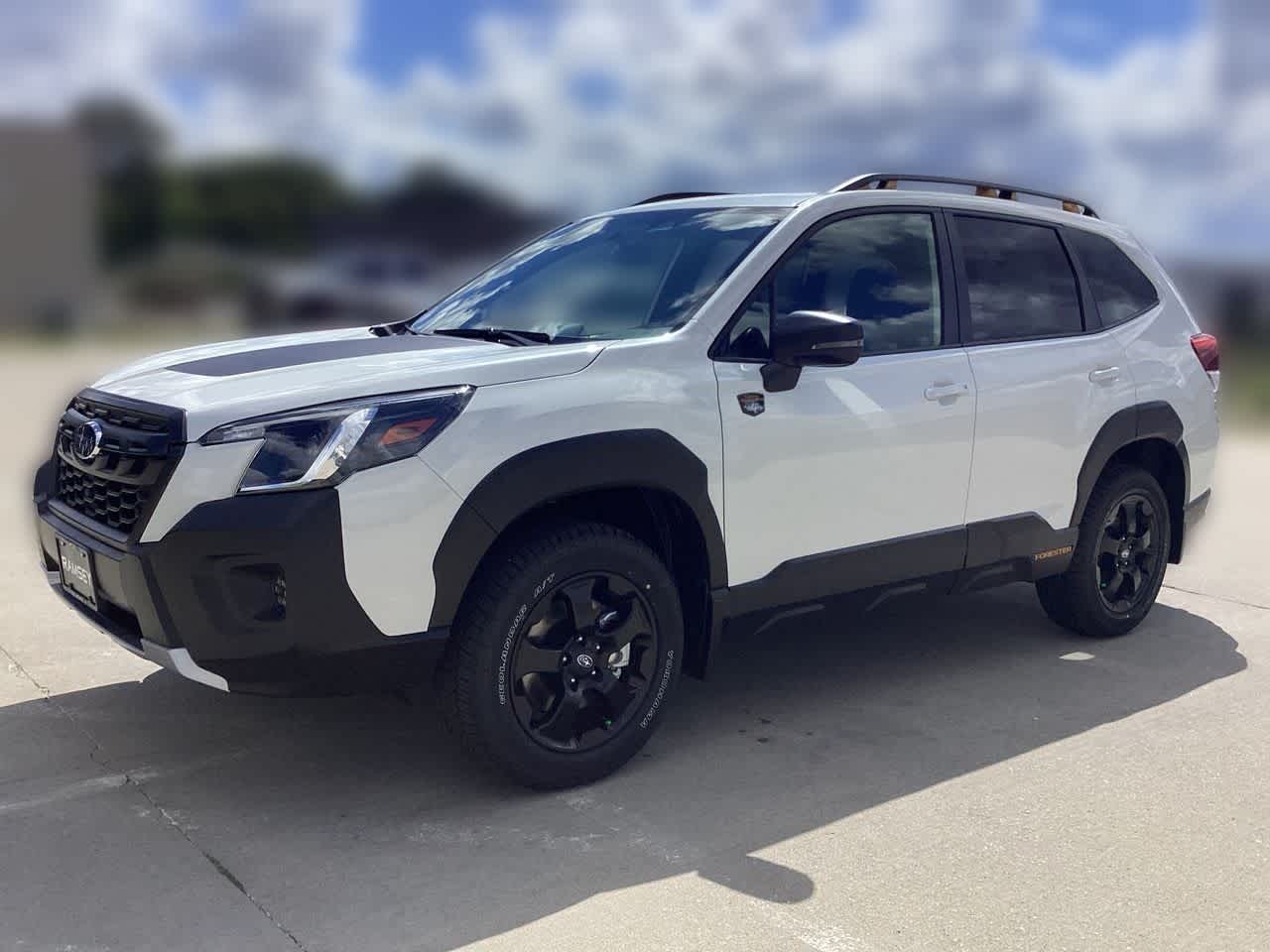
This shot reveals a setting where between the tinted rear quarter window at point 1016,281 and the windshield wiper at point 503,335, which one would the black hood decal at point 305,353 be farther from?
the tinted rear quarter window at point 1016,281

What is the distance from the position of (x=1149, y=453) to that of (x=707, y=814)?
3038 millimetres

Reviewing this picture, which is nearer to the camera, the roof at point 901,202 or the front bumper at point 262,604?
the front bumper at point 262,604

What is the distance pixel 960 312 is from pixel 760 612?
1.46 m

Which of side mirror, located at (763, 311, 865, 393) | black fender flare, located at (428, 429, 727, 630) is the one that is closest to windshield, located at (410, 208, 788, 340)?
side mirror, located at (763, 311, 865, 393)

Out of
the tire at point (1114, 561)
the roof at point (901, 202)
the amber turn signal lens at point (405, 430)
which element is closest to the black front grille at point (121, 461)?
the amber turn signal lens at point (405, 430)

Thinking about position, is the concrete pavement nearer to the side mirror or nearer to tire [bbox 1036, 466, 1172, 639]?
tire [bbox 1036, 466, 1172, 639]

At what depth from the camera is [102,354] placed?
26.6 m

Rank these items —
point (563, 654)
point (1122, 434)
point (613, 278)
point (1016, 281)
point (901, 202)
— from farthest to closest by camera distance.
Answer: point (1122, 434), point (1016, 281), point (901, 202), point (613, 278), point (563, 654)

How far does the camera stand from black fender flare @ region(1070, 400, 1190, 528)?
5.30 meters

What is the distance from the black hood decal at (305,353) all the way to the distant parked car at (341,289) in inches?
722

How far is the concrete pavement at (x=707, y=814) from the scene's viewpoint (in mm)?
3213

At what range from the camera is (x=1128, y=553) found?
5680 millimetres

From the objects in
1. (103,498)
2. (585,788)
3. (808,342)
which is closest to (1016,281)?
(808,342)

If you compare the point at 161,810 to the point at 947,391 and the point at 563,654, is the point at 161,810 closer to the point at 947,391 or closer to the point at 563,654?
the point at 563,654
